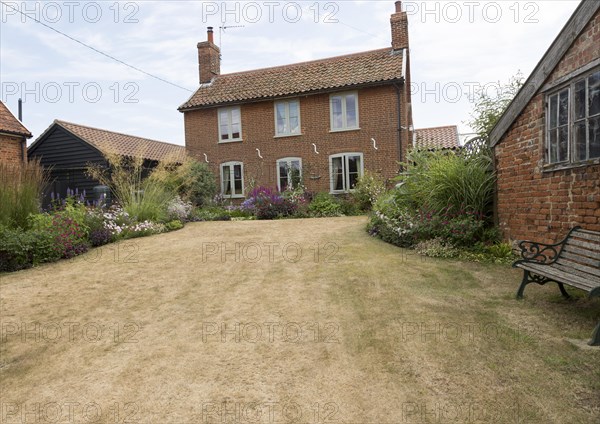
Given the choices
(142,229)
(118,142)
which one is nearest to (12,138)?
(118,142)

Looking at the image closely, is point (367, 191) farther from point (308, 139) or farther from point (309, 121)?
point (309, 121)

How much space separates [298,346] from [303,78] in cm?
1664

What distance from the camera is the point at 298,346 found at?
167 inches

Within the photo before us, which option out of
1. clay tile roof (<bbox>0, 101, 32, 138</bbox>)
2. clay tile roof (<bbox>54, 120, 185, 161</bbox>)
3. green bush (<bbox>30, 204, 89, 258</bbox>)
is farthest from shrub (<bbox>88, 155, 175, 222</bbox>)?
clay tile roof (<bbox>0, 101, 32, 138</bbox>)

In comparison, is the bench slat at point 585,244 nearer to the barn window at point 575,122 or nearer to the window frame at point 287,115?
the barn window at point 575,122

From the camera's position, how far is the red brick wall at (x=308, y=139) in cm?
1714

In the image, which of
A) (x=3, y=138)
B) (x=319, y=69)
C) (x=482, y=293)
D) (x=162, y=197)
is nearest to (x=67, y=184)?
(x=3, y=138)

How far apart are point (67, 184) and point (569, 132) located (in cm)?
2034

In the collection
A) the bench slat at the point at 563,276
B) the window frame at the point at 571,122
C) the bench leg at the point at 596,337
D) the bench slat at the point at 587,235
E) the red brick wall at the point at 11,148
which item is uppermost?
the red brick wall at the point at 11,148

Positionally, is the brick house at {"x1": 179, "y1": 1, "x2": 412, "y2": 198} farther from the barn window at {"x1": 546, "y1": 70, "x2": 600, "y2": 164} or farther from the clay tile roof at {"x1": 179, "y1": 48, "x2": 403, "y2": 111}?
the barn window at {"x1": 546, "y1": 70, "x2": 600, "y2": 164}

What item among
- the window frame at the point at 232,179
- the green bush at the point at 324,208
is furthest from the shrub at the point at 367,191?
the window frame at the point at 232,179

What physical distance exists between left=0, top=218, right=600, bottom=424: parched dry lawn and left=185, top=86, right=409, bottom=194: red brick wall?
1062 centimetres

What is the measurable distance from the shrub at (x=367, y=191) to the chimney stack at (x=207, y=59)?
1034 cm

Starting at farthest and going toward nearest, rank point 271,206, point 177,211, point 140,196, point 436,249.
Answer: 1. point 271,206
2. point 177,211
3. point 140,196
4. point 436,249
